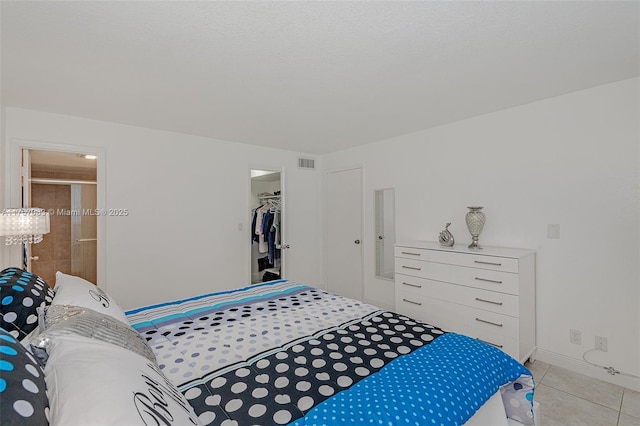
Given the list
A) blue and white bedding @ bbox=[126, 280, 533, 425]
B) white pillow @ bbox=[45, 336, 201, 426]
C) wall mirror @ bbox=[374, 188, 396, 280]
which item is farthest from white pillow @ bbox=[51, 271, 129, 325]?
wall mirror @ bbox=[374, 188, 396, 280]

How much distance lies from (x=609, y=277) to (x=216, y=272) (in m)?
4.02

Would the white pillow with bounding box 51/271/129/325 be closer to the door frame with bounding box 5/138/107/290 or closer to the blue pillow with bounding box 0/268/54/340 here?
the blue pillow with bounding box 0/268/54/340

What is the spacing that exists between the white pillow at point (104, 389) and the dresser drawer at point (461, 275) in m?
2.53

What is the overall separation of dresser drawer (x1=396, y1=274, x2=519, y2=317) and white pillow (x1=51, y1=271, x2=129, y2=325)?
261 centimetres

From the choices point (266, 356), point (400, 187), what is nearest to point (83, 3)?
point (266, 356)

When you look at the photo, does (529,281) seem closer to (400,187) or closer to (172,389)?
(400,187)

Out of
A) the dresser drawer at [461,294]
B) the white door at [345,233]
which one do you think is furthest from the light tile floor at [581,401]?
the white door at [345,233]

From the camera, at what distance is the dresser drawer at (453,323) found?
2.44 m

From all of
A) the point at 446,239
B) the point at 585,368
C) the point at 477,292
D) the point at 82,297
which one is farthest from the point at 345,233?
the point at 82,297

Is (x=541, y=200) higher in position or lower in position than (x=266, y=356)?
higher

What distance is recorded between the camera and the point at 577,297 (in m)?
2.48

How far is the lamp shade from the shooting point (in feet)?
6.63

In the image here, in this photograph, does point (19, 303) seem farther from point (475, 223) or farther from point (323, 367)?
point (475, 223)

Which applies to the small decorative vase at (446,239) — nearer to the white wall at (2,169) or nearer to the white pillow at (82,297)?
the white pillow at (82,297)
